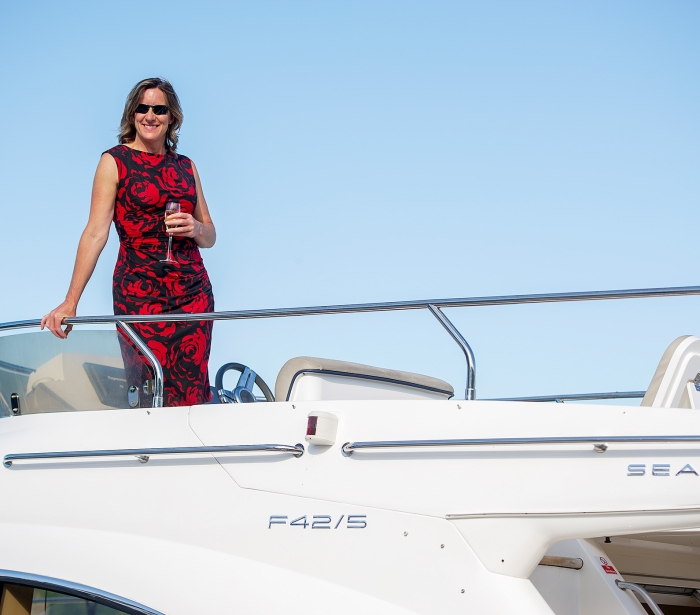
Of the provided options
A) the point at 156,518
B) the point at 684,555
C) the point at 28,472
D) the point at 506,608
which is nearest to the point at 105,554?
the point at 156,518

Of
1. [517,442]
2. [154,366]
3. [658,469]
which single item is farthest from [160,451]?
[658,469]

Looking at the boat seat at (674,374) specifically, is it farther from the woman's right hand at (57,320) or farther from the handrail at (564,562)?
the woman's right hand at (57,320)

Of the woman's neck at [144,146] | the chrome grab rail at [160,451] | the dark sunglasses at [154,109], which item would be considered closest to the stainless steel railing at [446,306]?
the chrome grab rail at [160,451]

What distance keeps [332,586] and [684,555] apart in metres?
1.81

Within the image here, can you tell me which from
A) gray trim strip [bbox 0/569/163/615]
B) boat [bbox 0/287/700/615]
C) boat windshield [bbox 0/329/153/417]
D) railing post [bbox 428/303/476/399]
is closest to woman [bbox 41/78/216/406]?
boat windshield [bbox 0/329/153/417]

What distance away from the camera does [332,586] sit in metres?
2.84

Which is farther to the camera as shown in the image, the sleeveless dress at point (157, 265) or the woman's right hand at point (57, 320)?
the sleeveless dress at point (157, 265)

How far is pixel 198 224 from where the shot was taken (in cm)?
398

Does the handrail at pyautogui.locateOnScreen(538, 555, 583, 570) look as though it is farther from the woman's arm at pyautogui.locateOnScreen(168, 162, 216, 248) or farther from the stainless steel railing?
the woman's arm at pyautogui.locateOnScreen(168, 162, 216, 248)

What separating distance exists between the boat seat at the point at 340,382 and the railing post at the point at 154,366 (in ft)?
1.64

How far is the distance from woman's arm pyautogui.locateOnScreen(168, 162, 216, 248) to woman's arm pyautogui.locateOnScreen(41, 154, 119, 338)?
32 centimetres

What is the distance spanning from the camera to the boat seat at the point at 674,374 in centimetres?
310

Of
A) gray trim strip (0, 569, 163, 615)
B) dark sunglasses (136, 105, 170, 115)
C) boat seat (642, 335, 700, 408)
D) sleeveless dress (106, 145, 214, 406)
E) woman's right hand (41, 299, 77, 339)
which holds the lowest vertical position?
gray trim strip (0, 569, 163, 615)

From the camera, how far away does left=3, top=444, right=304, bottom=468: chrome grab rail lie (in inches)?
119
